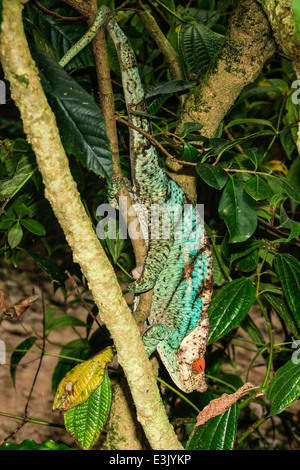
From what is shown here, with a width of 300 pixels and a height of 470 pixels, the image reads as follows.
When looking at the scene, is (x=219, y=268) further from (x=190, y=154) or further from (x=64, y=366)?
(x=64, y=366)

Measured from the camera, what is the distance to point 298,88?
1.37 m

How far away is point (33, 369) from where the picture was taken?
9.00ft

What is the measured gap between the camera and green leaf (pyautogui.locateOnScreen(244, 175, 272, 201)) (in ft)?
2.99

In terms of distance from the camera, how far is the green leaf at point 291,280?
40.0 inches

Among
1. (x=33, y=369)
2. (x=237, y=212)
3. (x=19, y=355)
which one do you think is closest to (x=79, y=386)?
(x=237, y=212)

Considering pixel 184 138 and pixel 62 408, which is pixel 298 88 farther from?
pixel 62 408

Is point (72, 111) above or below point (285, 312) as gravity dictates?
above

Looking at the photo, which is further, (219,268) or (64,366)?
(64,366)

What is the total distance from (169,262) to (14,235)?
48 centimetres

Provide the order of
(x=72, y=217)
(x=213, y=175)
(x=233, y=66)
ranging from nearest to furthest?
(x=72, y=217) < (x=213, y=175) < (x=233, y=66)

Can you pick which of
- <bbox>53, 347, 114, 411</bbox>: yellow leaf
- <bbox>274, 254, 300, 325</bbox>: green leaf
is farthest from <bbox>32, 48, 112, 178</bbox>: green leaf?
<bbox>274, 254, 300, 325</bbox>: green leaf

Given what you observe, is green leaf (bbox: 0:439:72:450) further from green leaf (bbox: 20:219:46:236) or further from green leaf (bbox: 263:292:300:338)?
green leaf (bbox: 263:292:300:338)

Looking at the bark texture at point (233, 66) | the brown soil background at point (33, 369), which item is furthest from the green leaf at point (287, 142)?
the brown soil background at point (33, 369)
